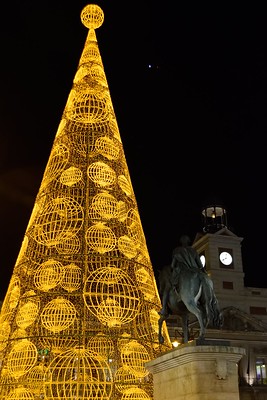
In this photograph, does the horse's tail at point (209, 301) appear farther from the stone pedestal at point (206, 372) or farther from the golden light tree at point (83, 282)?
the golden light tree at point (83, 282)

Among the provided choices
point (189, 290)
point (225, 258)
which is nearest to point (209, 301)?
point (189, 290)

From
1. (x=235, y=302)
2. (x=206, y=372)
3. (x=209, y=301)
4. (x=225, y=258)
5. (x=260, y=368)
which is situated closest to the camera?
(x=206, y=372)

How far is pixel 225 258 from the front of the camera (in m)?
59.0

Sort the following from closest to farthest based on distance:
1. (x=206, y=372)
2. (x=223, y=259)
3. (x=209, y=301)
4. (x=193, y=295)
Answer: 1. (x=206, y=372)
2. (x=193, y=295)
3. (x=209, y=301)
4. (x=223, y=259)

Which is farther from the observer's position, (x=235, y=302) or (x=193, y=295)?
(x=235, y=302)

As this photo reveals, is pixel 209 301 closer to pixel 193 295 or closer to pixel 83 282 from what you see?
pixel 193 295

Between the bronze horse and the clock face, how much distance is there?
45.2 metres

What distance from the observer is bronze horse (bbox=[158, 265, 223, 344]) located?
44.0 ft

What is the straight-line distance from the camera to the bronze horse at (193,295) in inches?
528

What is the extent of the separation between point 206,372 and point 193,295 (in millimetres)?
1902

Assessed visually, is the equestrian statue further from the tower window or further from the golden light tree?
the tower window

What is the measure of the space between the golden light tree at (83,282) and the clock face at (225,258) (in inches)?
1483

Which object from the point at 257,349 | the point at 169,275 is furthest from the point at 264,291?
the point at 169,275

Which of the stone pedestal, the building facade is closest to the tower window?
the building facade
